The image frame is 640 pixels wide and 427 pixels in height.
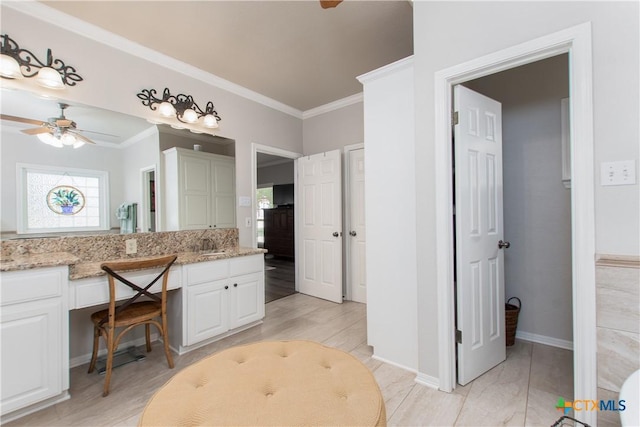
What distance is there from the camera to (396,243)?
2162mm

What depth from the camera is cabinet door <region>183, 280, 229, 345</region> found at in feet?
7.87

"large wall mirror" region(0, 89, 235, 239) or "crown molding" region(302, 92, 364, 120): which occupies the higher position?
"crown molding" region(302, 92, 364, 120)

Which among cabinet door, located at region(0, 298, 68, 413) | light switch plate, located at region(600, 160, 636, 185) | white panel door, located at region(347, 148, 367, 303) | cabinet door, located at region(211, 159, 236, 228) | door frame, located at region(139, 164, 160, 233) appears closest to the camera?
light switch plate, located at region(600, 160, 636, 185)

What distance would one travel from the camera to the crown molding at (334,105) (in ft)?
12.4

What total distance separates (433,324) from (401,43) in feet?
8.09

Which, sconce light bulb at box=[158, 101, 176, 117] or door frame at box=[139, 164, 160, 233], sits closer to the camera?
door frame at box=[139, 164, 160, 233]

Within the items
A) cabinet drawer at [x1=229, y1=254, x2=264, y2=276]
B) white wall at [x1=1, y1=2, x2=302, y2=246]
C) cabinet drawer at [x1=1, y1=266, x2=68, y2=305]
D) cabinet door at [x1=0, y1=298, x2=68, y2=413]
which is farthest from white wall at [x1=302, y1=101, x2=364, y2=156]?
cabinet door at [x1=0, y1=298, x2=68, y2=413]

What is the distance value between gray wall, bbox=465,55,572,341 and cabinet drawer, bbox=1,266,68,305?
3550mm

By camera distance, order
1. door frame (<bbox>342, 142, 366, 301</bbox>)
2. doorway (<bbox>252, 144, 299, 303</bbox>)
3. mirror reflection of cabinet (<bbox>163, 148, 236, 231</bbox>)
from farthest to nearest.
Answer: doorway (<bbox>252, 144, 299, 303</bbox>), door frame (<bbox>342, 142, 366, 301</bbox>), mirror reflection of cabinet (<bbox>163, 148, 236, 231</bbox>)

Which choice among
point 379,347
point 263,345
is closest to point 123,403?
point 263,345

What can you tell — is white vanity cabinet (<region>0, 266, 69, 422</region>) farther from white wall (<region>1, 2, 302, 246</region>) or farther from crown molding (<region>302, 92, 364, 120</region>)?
crown molding (<region>302, 92, 364, 120</region>)

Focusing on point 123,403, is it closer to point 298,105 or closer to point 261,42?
point 261,42

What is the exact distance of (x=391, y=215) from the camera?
218cm

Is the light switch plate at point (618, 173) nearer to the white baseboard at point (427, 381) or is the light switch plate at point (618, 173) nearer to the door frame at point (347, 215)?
the white baseboard at point (427, 381)
